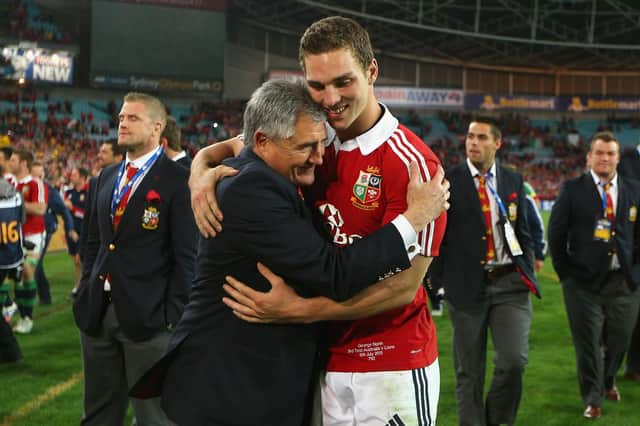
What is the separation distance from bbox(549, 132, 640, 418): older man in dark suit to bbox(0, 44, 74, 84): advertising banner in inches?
1250

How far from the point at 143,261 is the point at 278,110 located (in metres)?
2.10

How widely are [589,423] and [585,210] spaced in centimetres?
174

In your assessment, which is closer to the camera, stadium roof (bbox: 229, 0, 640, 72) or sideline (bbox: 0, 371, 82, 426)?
sideline (bbox: 0, 371, 82, 426)

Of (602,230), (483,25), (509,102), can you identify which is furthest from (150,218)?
(509,102)

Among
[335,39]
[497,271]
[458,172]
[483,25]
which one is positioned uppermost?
[483,25]

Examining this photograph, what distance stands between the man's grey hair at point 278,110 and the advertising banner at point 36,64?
33571 mm

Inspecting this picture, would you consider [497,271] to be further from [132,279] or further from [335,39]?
[335,39]

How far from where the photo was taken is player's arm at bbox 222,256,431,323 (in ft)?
7.84

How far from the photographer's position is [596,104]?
A: 48.5 meters

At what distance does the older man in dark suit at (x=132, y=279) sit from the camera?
4.12m

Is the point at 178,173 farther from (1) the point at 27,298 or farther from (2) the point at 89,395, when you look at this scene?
(1) the point at 27,298

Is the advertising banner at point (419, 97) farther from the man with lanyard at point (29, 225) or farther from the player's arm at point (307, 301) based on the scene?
the player's arm at point (307, 301)

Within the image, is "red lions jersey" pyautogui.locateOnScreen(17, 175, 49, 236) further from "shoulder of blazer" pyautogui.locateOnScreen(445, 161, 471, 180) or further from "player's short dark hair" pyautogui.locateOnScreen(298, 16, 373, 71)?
"player's short dark hair" pyautogui.locateOnScreen(298, 16, 373, 71)

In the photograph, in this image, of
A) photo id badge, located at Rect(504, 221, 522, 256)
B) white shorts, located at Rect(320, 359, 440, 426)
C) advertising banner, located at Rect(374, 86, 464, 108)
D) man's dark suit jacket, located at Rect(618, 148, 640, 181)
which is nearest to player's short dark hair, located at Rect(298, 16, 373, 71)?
white shorts, located at Rect(320, 359, 440, 426)
